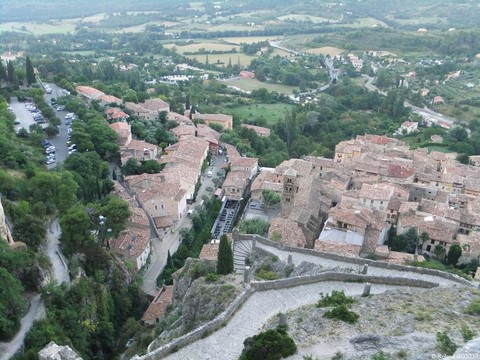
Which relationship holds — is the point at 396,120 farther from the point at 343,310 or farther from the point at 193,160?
the point at 343,310

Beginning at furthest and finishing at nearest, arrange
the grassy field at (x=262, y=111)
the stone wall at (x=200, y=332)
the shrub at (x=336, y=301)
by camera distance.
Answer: the grassy field at (x=262, y=111) → the shrub at (x=336, y=301) → the stone wall at (x=200, y=332)

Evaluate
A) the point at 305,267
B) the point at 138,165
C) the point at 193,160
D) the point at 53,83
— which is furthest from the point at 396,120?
the point at 305,267

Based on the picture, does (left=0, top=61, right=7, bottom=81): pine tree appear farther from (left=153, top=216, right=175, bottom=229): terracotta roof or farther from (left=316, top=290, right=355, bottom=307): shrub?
(left=316, top=290, right=355, bottom=307): shrub

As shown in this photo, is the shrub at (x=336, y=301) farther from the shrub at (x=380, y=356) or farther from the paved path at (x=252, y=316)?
the shrub at (x=380, y=356)

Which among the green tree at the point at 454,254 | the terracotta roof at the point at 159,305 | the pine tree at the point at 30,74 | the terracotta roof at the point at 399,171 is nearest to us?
the terracotta roof at the point at 159,305

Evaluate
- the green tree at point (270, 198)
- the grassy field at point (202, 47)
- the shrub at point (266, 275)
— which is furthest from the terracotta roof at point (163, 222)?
the grassy field at point (202, 47)

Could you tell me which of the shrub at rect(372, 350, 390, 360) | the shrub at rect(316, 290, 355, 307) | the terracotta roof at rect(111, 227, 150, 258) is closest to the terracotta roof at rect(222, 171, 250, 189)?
the terracotta roof at rect(111, 227, 150, 258)
